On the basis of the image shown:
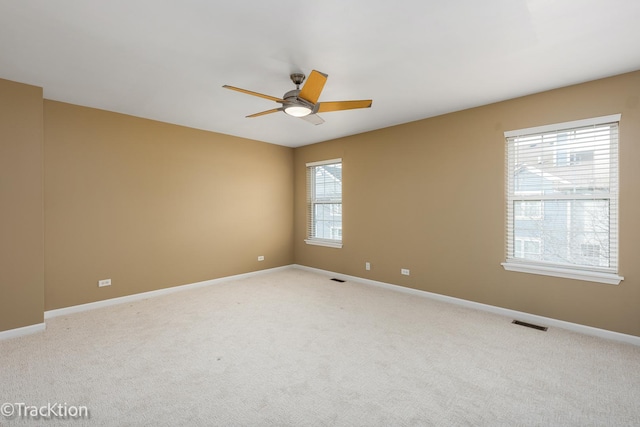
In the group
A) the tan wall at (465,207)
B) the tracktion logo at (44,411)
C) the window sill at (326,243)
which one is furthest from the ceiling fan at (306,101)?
the window sill at (326,243)

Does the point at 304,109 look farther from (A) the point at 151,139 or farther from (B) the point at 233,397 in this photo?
(A) the point at 151,139

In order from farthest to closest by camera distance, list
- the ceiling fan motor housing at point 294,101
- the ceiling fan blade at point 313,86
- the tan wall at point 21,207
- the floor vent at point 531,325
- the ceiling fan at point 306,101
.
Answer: the floor vent at point 531,325 < the tan wall at point 21,207 < the ceiling fan motor housing at point 294,101 < the ceiling fan at point 306,101 < the ceiling fan blade at point 313,86

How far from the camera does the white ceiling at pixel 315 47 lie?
1967 mm

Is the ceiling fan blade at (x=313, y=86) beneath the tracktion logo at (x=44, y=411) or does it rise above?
above

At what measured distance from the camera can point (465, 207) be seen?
3.95 meters

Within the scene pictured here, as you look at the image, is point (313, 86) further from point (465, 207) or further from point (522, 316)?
point (522, 316)

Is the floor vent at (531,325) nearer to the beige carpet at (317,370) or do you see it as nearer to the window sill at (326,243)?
the beige carpet at (317,370)

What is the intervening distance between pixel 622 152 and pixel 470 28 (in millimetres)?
2135

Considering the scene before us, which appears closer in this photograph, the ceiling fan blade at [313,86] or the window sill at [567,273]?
the ceiling fan blade at [313,86]

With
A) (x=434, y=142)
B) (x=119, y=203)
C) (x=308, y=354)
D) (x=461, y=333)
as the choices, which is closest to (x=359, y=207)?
(x=434, y=142)

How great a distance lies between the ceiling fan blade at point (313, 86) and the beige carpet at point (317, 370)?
2285 millimetres

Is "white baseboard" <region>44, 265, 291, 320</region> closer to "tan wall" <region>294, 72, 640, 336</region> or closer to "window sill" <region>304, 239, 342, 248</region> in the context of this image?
"window sill" <region>304, 239, 342, 248</region>

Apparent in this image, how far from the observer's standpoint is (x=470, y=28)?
2160 mm

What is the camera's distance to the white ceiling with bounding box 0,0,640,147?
77.4 inches
